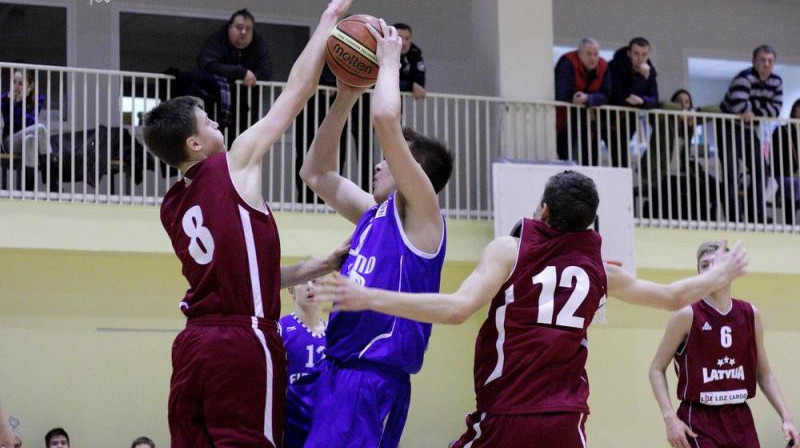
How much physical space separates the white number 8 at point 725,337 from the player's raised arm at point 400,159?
3.73 m

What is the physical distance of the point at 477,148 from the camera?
12.6 metres

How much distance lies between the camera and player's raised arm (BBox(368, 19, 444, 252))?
462 centimetres

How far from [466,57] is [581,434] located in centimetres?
1088

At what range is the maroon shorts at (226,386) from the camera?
4465 millimetres

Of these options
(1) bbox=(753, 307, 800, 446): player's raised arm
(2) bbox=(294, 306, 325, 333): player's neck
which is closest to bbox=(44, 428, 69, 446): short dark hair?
(2) bbox=(294, 306, 325, 333): player's neck

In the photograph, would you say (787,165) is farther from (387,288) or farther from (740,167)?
(387,288)

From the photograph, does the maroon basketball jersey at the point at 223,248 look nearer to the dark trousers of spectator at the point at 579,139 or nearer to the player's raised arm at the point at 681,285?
the player's raised arm at the point at 681,285

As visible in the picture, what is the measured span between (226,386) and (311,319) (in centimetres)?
233

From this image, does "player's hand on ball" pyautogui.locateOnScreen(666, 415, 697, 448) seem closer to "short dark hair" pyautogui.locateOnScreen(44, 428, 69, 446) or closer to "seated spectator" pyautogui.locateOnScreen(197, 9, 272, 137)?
"seated spectator" pyautogui.locateOnScreen(197, 9, 272, 137)

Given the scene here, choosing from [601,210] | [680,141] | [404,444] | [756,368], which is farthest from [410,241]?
[680,141]

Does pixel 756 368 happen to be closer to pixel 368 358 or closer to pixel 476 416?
pixel 476 416

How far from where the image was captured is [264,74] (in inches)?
484

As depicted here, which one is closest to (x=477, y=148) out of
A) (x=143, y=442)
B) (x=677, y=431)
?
(x=143, y=442)

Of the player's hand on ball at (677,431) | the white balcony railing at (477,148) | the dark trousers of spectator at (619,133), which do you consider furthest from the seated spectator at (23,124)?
the player's hand on ball at (677,431)
